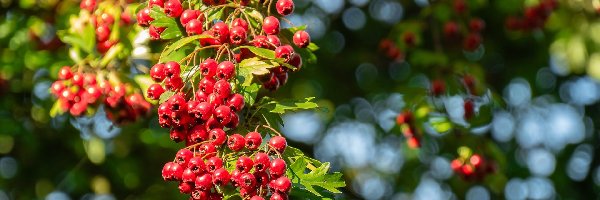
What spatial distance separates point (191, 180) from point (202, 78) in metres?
0.29

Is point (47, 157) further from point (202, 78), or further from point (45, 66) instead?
point (202, 78)

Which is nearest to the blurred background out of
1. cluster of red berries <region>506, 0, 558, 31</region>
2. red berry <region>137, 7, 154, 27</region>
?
cluster of red berries <region>506, 0, 558, 31</region>

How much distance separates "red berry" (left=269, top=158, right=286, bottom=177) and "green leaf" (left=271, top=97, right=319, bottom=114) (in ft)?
0.70

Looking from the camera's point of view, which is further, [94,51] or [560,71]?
[560,71]

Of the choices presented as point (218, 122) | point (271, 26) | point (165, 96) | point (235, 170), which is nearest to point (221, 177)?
point (235, 170)

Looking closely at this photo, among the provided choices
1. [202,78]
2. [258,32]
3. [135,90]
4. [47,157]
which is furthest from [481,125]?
[47,157]

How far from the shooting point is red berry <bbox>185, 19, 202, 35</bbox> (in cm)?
233

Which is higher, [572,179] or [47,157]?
[47,157]

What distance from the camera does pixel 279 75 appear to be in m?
2.46

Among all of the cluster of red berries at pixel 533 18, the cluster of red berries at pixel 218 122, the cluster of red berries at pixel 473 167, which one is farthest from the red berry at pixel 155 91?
the cluster of red berries at pixel 533 18

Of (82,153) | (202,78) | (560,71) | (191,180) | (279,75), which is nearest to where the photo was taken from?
(191,180)

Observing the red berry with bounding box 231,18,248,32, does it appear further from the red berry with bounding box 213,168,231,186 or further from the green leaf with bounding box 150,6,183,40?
the red berry with bounding box 213,168,231,186

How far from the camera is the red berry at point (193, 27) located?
233 cm

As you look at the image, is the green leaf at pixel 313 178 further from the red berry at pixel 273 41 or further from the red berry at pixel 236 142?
the red berry at pixel 273 41
